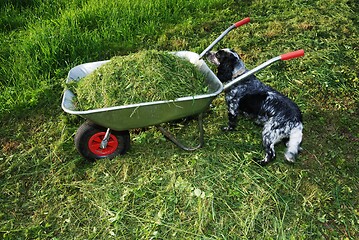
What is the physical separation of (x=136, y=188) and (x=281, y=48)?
360 centimetres

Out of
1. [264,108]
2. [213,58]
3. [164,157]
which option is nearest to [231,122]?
[264,108]

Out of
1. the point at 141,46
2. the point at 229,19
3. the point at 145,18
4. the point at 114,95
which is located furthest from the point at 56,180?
the point at 229,19

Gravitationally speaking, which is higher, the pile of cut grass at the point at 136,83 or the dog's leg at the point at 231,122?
the pile of cut grass at the point at 136,83

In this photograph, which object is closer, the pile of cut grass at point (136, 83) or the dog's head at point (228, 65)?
the pile of cut grass at point (136, 83)

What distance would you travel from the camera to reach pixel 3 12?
6043mm

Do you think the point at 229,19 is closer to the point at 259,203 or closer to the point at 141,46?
the point at 141,46

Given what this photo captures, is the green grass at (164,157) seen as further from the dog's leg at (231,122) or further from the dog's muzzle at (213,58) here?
the dog's muzzle at (213,58)

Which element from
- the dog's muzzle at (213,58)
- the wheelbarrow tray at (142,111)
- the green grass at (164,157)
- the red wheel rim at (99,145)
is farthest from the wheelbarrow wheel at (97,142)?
A: the dog's muzzle at (213,58)

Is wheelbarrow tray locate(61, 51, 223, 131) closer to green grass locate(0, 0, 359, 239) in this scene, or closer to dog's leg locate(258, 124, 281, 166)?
green grass locate(0, 0, 359, 239)

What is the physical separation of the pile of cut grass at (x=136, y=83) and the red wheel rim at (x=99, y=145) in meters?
0.40

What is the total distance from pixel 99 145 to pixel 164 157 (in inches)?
26.0

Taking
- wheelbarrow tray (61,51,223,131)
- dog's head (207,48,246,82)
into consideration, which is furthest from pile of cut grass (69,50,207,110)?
dog's head (207,48,246,82)

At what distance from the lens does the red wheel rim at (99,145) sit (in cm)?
351

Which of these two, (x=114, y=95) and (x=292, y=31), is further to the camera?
(x=292, y=31)
